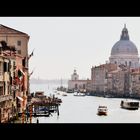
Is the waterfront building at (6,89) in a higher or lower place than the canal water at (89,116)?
higher

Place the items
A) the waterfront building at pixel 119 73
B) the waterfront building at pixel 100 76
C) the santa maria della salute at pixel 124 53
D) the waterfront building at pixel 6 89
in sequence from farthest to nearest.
Result: 1. the santa maria della salute at pixel 124 53
2. the waterfront building at pixel 100 76
3. the waterfront building at pixel 119 73
4. the waterfront building at pixel 6 89

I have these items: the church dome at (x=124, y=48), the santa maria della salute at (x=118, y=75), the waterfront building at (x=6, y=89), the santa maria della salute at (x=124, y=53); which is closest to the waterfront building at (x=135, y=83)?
the santa maria della salute at (x=118, y=75)

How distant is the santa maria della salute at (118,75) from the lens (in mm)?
56438

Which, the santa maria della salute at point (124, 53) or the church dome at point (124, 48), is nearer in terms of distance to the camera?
the church dome at point (124, 48)

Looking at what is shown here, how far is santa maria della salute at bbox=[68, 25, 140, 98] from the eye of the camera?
56.4 m

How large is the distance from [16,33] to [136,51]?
57.4m

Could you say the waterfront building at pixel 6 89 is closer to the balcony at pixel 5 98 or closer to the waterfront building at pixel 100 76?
the balcony at pixel 5 98

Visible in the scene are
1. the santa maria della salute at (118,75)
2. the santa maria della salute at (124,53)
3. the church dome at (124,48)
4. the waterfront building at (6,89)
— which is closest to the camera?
the waterfront building at (6,89)

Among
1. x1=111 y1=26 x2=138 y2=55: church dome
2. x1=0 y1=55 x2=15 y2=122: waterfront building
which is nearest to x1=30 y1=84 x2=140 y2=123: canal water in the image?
x1=0 y1=55 x2=15 y2=122: waterfront building

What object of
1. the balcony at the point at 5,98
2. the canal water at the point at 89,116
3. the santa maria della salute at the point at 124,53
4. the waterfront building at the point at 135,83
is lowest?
the canal water at the point at 89,116

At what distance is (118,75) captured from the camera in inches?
2388

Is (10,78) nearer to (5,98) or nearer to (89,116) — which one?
(5,98)

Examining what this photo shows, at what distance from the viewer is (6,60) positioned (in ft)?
48.6
